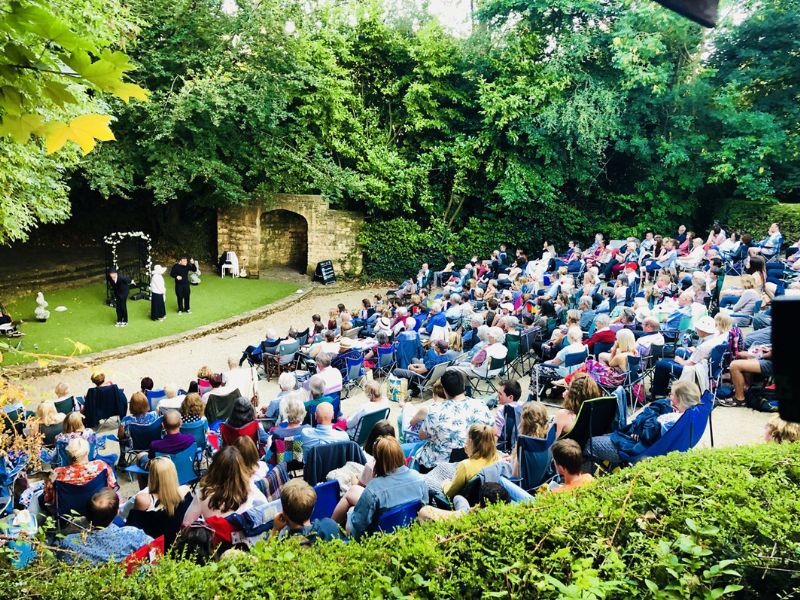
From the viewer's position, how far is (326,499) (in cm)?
468

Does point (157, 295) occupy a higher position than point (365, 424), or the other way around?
point (157, 295)

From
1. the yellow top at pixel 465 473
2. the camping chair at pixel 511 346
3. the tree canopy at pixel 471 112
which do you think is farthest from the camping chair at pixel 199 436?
the tree canopy at pixel 471 112

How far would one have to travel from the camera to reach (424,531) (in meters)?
3.31

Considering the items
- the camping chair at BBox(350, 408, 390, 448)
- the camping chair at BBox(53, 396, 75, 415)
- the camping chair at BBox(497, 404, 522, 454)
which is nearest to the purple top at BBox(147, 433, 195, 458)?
the camping chair at BBox(350, 408, 390, 448)

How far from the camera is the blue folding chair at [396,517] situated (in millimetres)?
4113

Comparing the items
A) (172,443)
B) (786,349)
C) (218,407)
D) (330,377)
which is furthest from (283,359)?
(786,349)

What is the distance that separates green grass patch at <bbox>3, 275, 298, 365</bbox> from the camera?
13922 mm

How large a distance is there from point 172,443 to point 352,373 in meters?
4.05

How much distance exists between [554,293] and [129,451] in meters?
8.47

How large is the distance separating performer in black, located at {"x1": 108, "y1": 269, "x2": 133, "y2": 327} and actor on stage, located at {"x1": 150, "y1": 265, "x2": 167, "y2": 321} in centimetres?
63

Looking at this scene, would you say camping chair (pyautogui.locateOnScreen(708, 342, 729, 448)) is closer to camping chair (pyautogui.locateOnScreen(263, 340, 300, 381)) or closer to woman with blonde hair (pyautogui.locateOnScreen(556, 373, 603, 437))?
woman with blonde hair (pyautogui.locateOnScreen(556, 373, 603, 437))

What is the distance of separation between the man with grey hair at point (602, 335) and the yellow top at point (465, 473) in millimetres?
5004

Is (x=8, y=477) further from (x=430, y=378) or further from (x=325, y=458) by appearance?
(x=430, y=378)

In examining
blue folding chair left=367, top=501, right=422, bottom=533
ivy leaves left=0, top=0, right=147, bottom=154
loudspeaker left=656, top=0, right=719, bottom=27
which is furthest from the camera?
blue folding chair left=367, top=501, right=422, bottom=533
